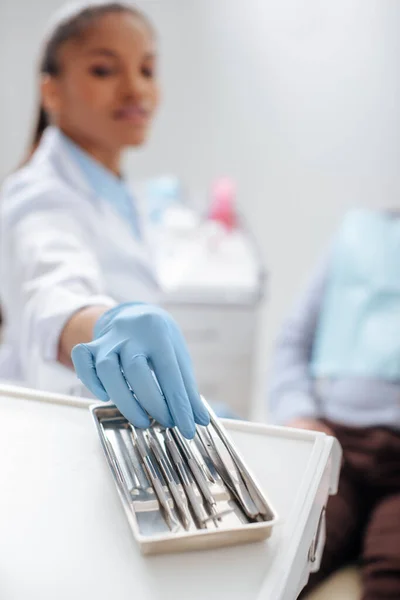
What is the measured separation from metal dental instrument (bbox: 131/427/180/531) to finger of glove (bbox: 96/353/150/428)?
0.01 m

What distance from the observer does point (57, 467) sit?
0.49 m

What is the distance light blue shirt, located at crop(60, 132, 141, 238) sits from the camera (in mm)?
1111

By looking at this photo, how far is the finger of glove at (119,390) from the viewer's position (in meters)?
0.55

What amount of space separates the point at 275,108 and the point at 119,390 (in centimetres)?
148

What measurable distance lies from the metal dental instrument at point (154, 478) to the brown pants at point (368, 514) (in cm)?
44

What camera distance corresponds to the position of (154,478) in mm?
459

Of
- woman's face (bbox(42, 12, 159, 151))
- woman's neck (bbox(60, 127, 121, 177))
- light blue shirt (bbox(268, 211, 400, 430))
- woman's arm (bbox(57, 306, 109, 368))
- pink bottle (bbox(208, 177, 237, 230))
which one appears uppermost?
woman's face (bbox(42, 12, 159, 151))

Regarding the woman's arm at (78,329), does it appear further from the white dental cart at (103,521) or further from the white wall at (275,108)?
the white wall at (275,108)

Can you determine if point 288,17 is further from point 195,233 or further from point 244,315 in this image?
point 244,315

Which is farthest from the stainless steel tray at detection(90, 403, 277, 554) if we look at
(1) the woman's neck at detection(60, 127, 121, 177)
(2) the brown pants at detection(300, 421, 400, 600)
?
(1) the woman's neck at detection(60, 127, 121, 177)

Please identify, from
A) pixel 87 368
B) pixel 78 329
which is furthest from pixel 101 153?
pixel 87 368

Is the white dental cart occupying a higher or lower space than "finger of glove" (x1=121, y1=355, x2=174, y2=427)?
lower

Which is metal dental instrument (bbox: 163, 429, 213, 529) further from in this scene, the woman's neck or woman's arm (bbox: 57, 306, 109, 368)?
the woman's neck

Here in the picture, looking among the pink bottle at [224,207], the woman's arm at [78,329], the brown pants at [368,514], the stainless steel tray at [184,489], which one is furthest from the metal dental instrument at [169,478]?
the pink bottle at [224,207]
